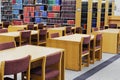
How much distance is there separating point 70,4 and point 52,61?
26.6ft

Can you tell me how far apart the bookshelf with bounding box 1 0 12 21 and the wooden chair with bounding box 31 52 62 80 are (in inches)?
382

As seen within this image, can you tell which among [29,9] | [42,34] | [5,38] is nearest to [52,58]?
[5,38]

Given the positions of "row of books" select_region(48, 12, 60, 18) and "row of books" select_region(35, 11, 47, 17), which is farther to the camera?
"row of books" select_region(35, 11, 47, 17)

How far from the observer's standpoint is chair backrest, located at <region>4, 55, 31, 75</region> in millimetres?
2781

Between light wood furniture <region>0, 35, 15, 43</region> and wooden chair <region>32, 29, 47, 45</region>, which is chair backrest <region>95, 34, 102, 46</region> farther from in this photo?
light wood furniture <region>0, 35, 15, 43</region>

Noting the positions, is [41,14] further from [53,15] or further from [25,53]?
[25,53]

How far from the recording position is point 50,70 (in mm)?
3643

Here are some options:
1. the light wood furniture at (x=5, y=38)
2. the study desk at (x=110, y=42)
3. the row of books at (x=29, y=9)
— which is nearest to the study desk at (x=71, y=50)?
the light wood furniture at (x=5, y=38)

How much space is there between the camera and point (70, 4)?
11148 mm

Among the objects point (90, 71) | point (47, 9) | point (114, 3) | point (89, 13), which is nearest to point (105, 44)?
point (90, 71)

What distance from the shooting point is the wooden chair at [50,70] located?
331 cm

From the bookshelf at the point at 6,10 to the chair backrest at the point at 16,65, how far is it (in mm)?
10291

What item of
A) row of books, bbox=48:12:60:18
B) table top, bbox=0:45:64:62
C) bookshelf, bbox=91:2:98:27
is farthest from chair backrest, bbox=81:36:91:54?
bookshelf, bbox=91:2:98:27

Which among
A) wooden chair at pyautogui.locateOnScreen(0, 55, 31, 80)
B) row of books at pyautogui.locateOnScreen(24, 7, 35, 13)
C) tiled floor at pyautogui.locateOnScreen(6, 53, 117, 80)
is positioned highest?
row of books at pyautogui.locateOnScreen(24, 7, 35, 13)
